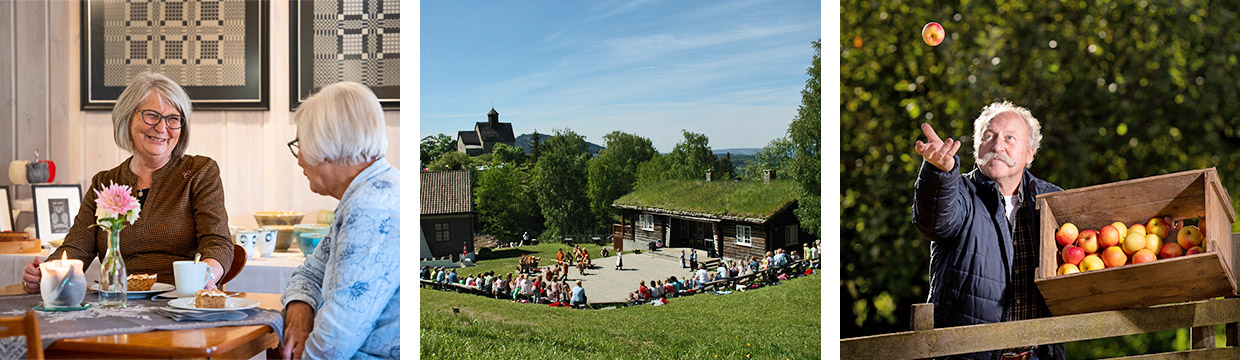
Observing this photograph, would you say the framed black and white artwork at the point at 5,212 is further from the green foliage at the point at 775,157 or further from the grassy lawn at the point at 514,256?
the green foliage at the point at 775,157

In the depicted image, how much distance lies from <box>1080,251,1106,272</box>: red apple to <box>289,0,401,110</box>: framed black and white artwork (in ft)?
7.91

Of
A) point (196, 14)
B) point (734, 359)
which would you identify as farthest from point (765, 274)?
point (196, 14)

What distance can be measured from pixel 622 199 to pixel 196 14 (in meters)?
1.86

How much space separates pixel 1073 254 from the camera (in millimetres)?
2488

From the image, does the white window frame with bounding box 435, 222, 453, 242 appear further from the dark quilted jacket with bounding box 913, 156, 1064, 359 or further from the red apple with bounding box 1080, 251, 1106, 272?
the red apple with bounding box 1080, 251, 1106, 272

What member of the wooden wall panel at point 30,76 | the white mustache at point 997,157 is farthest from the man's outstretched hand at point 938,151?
the wooden wall panel at point 30,76

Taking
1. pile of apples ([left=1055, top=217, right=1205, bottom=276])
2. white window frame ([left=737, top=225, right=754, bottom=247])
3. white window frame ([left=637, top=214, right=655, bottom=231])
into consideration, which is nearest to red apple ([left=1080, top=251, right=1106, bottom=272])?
pile of apples ([left=1055, top=217, right=1205, bottom=276])

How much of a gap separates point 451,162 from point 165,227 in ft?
3.50

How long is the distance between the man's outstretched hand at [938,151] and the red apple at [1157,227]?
0.65 m

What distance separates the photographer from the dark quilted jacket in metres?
2.54

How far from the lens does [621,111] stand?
3.23 m

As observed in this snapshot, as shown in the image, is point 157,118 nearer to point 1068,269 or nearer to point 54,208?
point 54,208

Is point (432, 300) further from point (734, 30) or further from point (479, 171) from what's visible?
point (734, 30)

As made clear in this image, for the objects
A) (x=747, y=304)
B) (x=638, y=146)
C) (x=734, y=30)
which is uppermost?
(x=734, y=30)
